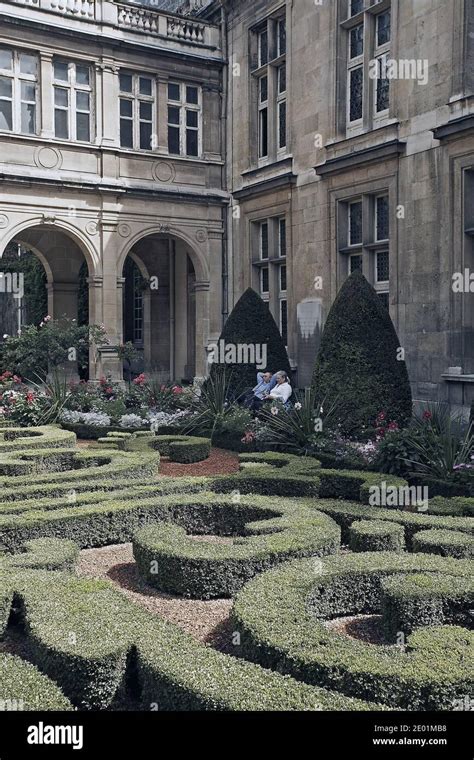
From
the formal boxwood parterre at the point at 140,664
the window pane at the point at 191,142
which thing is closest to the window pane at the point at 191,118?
the window pane at the point at 191,142

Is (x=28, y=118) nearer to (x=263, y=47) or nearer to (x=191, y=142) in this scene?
(x=191, y=142)

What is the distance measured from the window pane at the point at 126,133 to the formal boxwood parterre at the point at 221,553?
13.9 metres

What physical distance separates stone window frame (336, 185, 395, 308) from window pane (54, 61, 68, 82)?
658cm

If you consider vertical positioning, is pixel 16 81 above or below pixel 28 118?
above

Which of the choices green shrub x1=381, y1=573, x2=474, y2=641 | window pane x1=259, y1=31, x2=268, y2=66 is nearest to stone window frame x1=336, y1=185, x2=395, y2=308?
window pane x1=259, y1=31, x2=268, y2=66

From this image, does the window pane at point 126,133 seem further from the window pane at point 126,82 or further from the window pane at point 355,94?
the window pane at point 355,94

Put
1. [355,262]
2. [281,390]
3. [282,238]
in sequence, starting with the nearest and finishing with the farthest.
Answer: [281,390] < [355,262] < [282,238]

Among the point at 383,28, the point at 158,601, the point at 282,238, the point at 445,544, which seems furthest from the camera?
the point at 282,238

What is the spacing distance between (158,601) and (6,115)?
46.4 ft

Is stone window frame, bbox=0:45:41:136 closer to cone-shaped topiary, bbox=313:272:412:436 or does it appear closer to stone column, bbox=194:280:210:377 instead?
stone column, bbox=194:280:210:377

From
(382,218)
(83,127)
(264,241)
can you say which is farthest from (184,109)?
(382,218)

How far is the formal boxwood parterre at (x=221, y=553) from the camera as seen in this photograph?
506 cm

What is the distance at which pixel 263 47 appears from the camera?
59.3 ft

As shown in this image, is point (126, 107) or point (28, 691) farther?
point (126, 107)
